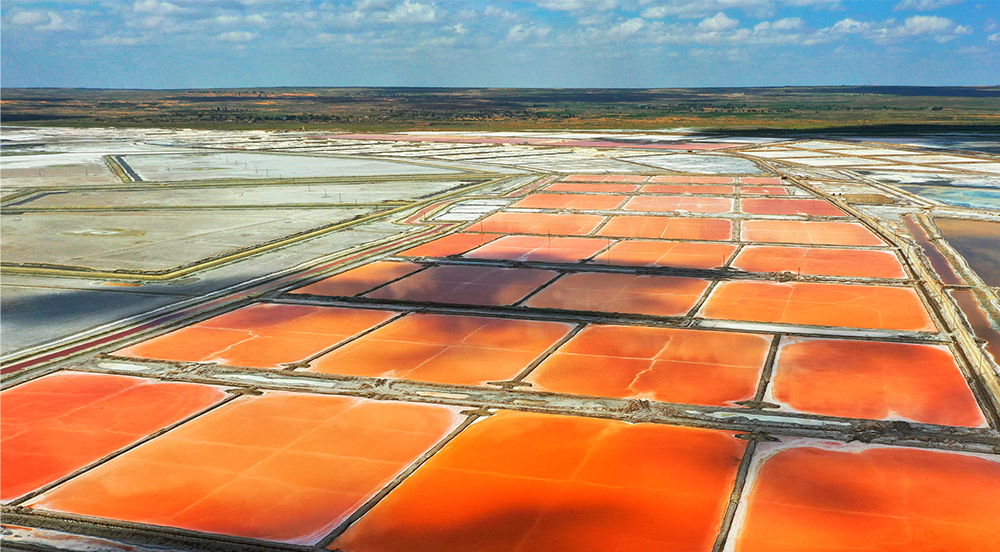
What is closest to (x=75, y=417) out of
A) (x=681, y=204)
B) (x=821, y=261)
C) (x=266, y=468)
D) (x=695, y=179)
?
(x=266, y=468)

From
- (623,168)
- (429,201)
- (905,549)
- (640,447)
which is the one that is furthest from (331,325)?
(623,168)

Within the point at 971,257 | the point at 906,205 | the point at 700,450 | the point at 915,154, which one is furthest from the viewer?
the point at 915,154

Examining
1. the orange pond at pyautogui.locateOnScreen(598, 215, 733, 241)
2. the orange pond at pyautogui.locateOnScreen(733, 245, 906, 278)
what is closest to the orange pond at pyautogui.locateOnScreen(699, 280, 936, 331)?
the orange pond at pyautogui.locateOnScreen(733, 245, 906, 278)

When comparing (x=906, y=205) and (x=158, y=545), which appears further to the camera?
(x=906, y=205)

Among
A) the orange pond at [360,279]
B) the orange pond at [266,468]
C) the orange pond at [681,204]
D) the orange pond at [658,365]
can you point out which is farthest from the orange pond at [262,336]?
the orange pond at [681,204]

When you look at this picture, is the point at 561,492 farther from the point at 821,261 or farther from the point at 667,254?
the point at 821,261

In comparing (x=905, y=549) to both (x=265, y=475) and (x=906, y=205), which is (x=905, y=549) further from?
(x=906, y=205)
